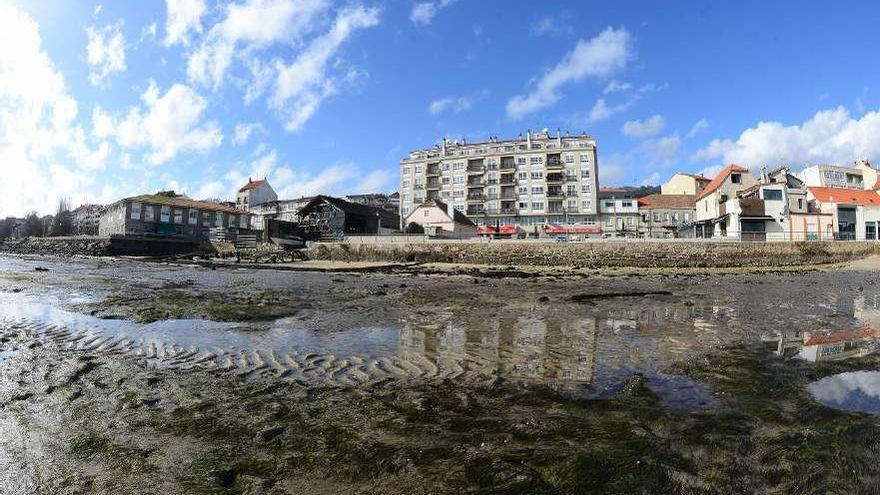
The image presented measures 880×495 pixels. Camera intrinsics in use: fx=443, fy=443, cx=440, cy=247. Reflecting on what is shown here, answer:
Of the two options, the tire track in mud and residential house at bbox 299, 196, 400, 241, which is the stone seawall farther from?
the tire track in mud

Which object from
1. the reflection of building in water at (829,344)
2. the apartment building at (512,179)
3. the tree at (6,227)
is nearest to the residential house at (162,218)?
the apartment building at (512,179)

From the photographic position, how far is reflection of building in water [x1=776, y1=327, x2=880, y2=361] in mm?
8180

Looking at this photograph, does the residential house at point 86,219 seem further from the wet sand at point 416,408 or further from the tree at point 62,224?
the wet sand at point 416,408

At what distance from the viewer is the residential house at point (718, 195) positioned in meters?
62.3

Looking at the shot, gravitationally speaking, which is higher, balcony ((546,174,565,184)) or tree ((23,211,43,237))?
balcony ((546,174,565,184))

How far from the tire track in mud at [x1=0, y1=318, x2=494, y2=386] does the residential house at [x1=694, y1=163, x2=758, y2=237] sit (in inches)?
2531

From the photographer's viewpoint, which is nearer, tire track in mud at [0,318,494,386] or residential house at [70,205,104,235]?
tire track in mud at [0,318,494,386]

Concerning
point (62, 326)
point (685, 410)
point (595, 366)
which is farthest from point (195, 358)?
point (685, 410)

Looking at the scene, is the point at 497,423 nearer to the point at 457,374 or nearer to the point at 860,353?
the point at 457,374

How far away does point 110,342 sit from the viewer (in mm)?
9195

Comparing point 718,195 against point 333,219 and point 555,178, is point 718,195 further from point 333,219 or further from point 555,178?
point 333,219

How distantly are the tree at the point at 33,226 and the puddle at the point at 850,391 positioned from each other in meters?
159

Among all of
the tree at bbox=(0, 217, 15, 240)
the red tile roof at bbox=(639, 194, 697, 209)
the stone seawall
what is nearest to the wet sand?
the stone seawall

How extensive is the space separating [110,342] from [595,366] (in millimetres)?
9647
